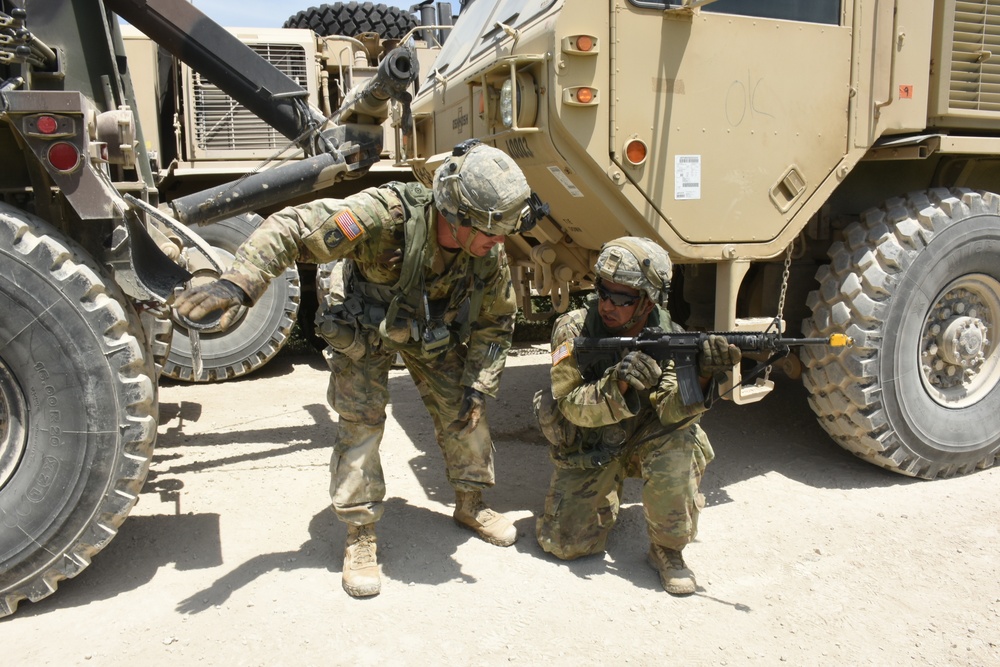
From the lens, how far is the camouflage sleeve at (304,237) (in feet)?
8.98

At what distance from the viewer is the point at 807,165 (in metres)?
3.65

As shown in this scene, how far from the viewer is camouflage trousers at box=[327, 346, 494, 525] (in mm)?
3117

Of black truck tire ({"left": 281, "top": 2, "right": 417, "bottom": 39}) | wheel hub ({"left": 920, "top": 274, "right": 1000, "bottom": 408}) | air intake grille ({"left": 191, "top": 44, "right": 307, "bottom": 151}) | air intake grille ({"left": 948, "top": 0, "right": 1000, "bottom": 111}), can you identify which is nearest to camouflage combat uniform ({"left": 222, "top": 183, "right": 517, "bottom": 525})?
wheel hub ({"left": 920, "top": 274, "right": 1000, "bottom": 408})

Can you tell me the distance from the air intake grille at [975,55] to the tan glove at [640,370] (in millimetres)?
2238

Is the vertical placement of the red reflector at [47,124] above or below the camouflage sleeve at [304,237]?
above

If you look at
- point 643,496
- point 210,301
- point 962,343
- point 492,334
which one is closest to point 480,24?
point 492,334

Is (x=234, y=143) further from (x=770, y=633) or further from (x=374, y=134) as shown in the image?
(x=770, y=633)

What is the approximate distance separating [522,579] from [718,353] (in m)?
1.12

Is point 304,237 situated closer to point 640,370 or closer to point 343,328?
point 343,328

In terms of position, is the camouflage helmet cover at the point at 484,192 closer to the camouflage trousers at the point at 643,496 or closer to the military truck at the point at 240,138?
the camouflage trousers at the point at 643,496

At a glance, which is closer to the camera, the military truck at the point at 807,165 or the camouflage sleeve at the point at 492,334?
the camouflage sleeve at the point at 492,334

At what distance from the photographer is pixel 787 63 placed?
3561 mm

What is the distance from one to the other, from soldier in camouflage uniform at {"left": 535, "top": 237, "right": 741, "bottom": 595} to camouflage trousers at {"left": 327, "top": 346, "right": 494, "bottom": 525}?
33 cm

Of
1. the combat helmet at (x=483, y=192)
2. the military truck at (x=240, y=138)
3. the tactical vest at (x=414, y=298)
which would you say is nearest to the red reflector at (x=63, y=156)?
the tactical vest at (x=414, y=298)
